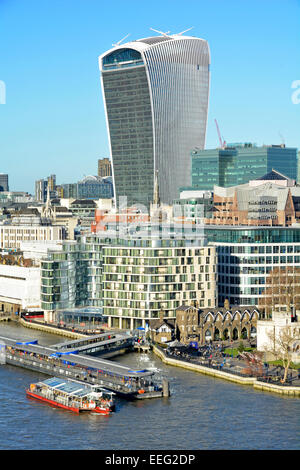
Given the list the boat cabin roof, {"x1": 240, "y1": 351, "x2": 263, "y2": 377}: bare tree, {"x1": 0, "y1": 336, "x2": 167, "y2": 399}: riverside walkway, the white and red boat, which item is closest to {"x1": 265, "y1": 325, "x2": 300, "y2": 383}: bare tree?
{"x1": 240, "y1": 351, "x2": 263, "y2": 377}: bare tree

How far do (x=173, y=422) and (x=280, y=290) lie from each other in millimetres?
40611

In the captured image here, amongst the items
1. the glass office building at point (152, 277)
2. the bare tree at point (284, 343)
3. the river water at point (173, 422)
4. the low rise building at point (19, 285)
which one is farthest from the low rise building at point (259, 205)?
the river water at point (173, 422)

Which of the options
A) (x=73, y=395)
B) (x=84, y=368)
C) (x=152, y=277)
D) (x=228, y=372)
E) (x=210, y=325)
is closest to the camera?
(x=73, y=395)

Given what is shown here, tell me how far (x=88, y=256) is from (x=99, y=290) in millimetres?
4086

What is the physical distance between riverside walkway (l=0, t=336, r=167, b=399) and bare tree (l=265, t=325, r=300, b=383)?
10.0m

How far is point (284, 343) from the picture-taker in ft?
234

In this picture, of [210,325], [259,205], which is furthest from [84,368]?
[259,205]

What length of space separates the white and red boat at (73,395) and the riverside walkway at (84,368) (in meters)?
2.32

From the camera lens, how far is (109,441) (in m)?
53.7

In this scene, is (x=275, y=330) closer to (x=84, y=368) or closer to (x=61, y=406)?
(x=84, y=368)

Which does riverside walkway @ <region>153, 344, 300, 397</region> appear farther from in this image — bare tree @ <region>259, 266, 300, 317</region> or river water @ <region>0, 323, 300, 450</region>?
bare tree @ <region>259, 266, 300, 317</region>

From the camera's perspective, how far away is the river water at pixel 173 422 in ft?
174

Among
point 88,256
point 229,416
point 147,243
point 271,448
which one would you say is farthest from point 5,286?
point 271,448

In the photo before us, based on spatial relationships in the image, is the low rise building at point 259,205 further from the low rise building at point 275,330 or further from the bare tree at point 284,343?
the bare tree at point 284,343
